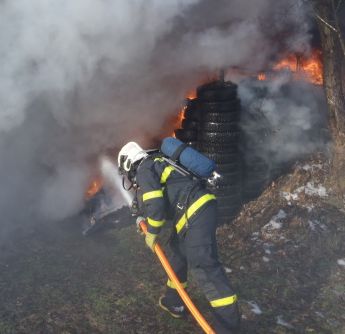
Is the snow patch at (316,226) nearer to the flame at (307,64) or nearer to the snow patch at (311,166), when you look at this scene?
the snow patch at (311,166)

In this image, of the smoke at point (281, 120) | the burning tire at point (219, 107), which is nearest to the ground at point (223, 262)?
the smoke at point (281, 120)

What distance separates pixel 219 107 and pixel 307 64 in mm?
3575

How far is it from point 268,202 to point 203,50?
3148 millimetres

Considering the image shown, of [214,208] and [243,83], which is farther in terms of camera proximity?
[243,83]

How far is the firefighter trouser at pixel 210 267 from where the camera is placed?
174 inches

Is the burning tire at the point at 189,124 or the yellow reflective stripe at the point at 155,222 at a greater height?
the burning tire at the point at 189,124

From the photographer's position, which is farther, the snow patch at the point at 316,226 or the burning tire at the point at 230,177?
the burning tire at the point at 230,177

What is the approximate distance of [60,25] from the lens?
20.1ft

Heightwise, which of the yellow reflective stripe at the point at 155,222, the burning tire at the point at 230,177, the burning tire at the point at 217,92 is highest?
the burning tire at the point at 217,92

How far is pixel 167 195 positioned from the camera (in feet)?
15.5

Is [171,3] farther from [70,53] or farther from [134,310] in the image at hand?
[134,310]

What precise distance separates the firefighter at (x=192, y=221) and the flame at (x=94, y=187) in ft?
11.9

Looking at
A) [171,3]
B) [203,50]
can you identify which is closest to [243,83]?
[203,50]

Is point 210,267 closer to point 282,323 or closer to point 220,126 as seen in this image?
point 282,323
